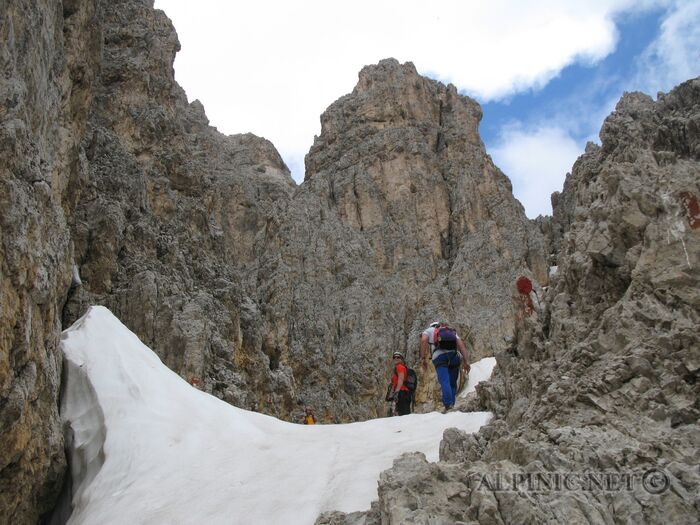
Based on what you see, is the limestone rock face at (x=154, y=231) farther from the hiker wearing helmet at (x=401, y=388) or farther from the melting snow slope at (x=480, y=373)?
the melting snow slope at (x=480, y=373)

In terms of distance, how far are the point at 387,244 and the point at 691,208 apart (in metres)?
44.6

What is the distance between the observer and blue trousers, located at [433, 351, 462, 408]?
1025 cm

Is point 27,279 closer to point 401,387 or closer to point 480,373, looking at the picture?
point 401,387

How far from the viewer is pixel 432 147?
57.0 m

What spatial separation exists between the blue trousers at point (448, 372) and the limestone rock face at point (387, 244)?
26.9 m

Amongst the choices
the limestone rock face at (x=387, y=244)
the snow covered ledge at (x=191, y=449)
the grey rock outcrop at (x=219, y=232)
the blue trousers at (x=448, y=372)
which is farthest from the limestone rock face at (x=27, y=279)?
the limestone rock face at (x=387, y=244)

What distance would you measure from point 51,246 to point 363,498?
506cm

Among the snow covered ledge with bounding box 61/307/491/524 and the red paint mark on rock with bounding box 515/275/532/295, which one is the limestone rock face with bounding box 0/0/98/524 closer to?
the snow covered ledge with bounding box 61/307/491/524

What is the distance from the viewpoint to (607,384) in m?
5.50

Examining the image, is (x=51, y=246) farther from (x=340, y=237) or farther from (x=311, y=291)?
(x=340, y=237)

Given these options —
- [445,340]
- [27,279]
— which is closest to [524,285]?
[445,340]

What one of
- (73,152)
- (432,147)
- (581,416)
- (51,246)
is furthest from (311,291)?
(581,416)

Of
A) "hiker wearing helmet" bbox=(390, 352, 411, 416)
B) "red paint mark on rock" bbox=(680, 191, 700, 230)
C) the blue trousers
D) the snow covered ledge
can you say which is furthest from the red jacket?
"red paint mark on rock" bbox=(680, 191, 700, 230)

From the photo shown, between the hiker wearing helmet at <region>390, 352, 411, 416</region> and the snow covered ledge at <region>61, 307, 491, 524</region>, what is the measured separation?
304cm
